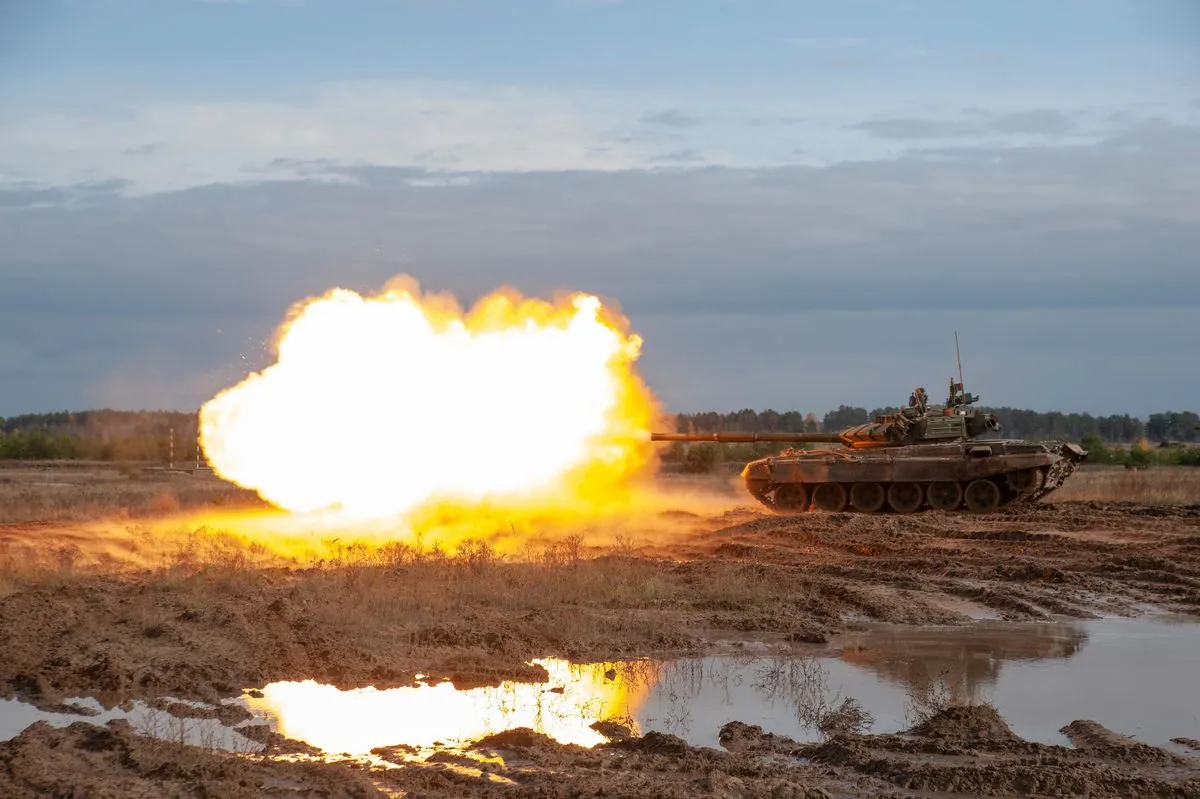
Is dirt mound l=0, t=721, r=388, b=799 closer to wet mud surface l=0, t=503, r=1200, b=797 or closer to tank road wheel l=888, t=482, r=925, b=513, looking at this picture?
wet mud surface l=0, t=503, r=1200, b=797

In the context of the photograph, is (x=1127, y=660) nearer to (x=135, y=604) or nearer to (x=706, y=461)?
(x=135, y=604)

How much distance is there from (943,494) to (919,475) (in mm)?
878

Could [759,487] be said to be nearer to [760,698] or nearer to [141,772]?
[760,698]

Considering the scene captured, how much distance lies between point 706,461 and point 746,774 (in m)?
50.8

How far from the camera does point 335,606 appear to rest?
15664mm

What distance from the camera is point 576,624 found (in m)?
15.2

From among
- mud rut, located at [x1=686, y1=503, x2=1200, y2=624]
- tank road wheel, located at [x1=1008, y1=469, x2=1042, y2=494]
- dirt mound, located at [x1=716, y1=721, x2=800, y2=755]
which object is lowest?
dirt mound, located at [x1=716, y1=721, x2=800, y2=755]

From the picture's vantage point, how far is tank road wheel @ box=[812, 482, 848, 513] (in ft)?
105

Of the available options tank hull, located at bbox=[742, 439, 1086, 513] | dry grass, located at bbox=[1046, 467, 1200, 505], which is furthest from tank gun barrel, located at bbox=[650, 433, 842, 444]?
dry grass, located at bbox=[1046, 467, 1200, 505]

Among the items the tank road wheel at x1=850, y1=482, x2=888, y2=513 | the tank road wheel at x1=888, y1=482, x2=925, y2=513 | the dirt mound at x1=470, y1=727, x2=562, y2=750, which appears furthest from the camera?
the tank road wheel at x1=850, y1=482, x2=888, y2=513

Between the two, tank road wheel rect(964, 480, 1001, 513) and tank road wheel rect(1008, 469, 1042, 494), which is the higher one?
tank road wheel rect(1008, 469, 1042, 494)

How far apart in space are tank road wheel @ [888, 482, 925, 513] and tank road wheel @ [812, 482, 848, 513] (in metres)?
1.11

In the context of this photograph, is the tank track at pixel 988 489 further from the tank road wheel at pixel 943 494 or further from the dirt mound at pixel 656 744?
the dirt mound at pixel 656 744

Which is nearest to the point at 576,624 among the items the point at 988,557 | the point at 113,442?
the point at 988,557
